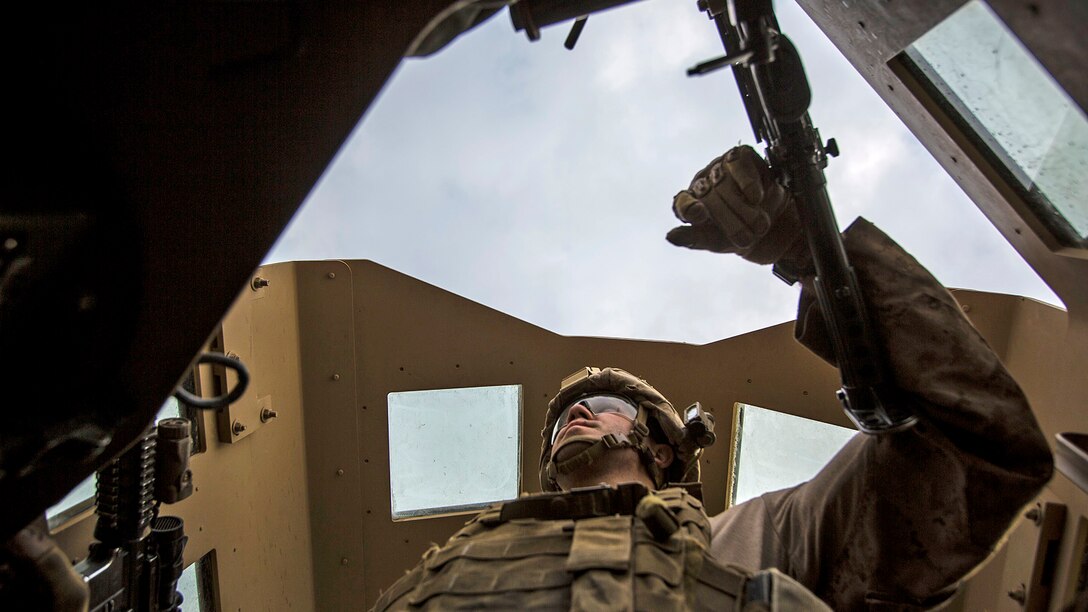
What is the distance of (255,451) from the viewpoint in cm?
278

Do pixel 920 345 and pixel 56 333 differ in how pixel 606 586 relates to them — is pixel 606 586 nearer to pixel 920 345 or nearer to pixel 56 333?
pixel 920 345

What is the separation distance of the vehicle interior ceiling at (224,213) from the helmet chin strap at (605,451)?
1.18 meters

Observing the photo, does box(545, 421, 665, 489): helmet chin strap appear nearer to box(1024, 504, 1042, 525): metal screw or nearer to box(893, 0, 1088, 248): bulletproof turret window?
box(1024, 504, 1042, 525): metal screw

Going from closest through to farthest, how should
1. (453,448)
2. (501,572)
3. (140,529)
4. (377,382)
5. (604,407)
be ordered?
(501,572)
(140,529)
(604,407)
(377,382)
(453,448)

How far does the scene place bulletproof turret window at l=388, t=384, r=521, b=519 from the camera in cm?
340

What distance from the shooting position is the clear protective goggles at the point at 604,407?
8.94 ft

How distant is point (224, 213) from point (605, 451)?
172 centimetres

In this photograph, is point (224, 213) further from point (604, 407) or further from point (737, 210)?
point (604, 407)

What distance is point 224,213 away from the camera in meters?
1.06

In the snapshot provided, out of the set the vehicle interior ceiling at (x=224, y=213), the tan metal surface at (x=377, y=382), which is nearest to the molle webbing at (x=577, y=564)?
the vehicle interior ceiling at (x=224, y=213)

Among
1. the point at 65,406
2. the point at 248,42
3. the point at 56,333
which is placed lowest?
the point at 65,406

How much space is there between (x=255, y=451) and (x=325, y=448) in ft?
1.67

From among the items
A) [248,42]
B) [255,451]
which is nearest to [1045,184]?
[248,42]

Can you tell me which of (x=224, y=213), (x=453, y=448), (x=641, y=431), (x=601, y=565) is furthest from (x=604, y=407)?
(x=224, y=213)
